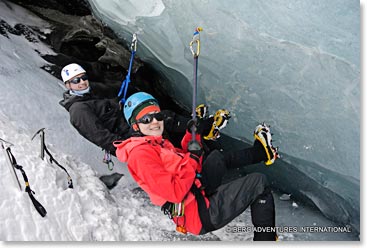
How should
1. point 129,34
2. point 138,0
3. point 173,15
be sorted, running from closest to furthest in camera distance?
point 173,15, point 138,0, point 129,34

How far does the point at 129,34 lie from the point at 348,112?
1590mm

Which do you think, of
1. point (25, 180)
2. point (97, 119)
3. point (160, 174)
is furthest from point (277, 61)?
point (25, 180)

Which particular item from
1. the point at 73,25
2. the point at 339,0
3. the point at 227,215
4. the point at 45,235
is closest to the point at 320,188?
the point at 227,215

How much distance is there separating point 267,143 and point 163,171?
0.69 metres

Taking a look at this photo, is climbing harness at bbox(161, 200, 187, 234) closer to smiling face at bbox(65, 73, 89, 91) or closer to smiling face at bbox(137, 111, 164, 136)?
smiling face at bbox(137, 111, 164, 136)

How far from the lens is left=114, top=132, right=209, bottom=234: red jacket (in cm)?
156

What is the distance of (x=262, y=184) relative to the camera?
1.70 meters

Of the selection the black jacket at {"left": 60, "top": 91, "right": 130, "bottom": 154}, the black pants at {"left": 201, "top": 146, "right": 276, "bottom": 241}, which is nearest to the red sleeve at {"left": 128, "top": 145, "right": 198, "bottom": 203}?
the black pants at {"left": 201, "top": 146, "right": 276, "bottom": 241}

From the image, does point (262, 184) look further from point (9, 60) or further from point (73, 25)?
point (73, 25)

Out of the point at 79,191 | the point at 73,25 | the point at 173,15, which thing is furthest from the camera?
the point at 73,25

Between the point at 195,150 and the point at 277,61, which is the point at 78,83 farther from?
the point at 277,61

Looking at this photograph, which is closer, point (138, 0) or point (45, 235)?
point (45, 235)

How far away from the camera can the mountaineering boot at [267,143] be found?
1.96 meters

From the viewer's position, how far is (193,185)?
1.71 m
